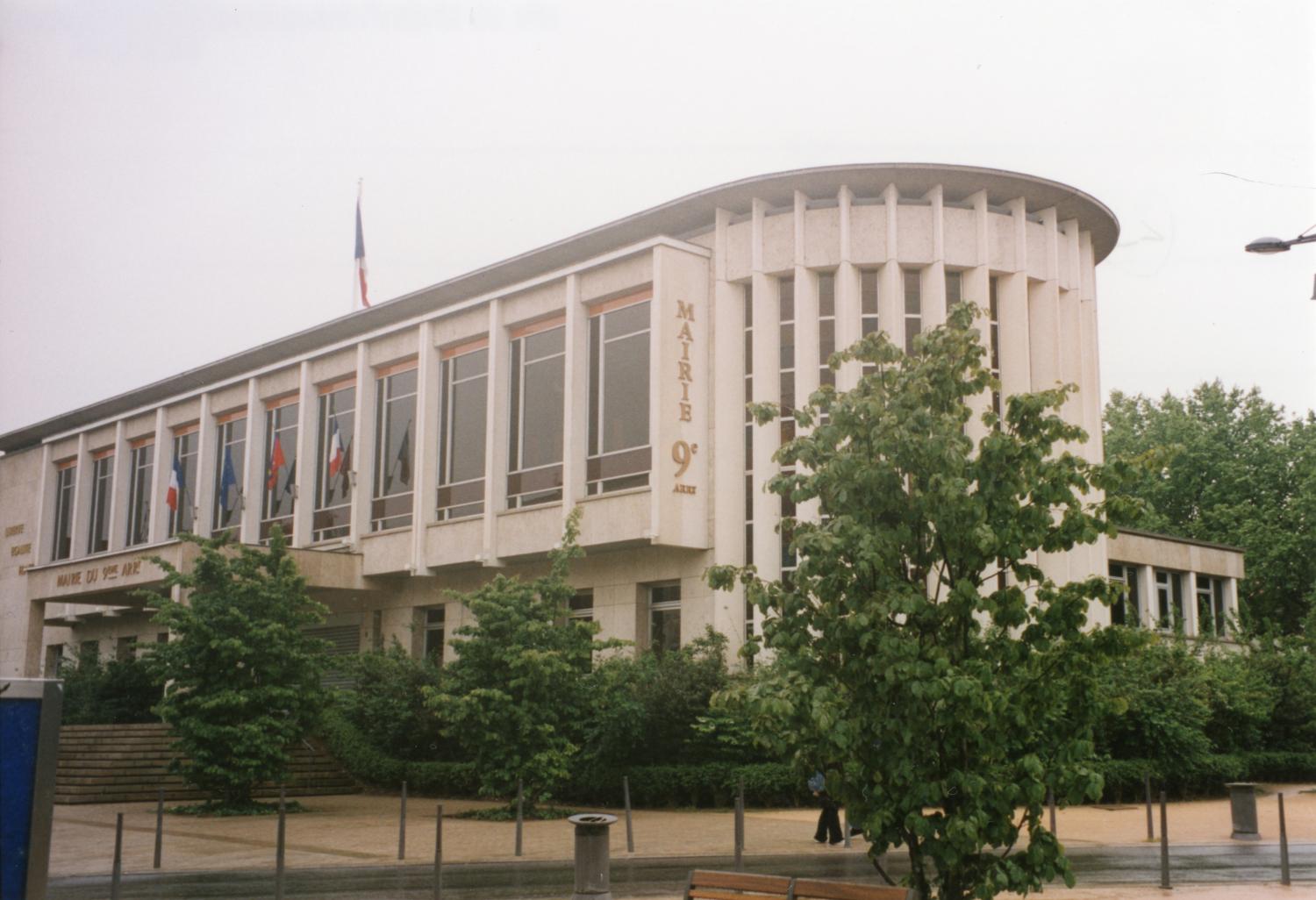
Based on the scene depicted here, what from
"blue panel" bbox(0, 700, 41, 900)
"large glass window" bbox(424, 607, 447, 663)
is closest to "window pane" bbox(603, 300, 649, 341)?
"large glass window" bbox(424, 607, 447, 663)

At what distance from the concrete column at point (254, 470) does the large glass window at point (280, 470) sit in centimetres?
17

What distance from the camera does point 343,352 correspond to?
4425cm

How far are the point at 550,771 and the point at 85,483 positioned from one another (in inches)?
1468

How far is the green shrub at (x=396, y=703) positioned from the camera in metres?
32.6

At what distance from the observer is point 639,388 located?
34.9m

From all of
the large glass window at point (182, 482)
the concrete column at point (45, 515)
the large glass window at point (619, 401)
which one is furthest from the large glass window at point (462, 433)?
the concrete column at point (45, 515)

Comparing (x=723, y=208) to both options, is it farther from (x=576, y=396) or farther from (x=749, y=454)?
(x=749, y=454)

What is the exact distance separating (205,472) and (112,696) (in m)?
11.2

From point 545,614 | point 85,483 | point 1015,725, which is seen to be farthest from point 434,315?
point 1015,725

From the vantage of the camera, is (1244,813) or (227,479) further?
(227,479)

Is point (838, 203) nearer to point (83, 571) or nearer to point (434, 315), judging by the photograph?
point (434, 315)

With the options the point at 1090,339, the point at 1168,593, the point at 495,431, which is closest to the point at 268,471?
the point at 495,431

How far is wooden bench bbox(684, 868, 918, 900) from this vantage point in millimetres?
8828

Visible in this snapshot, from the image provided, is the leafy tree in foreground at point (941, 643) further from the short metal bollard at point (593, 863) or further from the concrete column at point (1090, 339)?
the concrete column at point (1090, 339)
